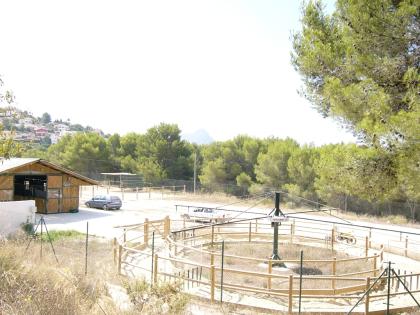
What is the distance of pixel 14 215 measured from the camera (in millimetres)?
21359

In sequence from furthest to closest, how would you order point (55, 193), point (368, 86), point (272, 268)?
point (55, 193) < point (272, 268) < point (368, 86)

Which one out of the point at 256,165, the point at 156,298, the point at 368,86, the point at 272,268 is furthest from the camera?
the point at 256,165

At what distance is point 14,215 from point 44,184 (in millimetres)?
11305

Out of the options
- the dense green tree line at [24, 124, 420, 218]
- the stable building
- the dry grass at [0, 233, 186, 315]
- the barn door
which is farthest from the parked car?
the dry grass at [0, 233, 186, 315]

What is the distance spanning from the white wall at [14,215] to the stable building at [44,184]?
7.60 m

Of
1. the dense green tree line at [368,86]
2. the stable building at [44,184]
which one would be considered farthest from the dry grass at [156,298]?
the stable building at [44,184]

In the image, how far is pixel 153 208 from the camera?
37094 millimetres

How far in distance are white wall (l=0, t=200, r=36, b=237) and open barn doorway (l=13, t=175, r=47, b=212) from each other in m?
9.75

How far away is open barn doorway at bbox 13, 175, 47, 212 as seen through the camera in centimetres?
Answer: 3159

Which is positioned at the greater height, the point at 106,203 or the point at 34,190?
the point at 34,190

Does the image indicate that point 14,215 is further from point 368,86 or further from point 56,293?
point 368,86

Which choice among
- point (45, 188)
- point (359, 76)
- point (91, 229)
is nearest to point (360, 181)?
point (359, 76)

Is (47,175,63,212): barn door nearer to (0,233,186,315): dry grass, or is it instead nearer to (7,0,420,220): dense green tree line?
(0,233,186,315): dry grass

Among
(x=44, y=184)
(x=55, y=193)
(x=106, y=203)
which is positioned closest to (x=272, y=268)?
(x=55, y=193)
